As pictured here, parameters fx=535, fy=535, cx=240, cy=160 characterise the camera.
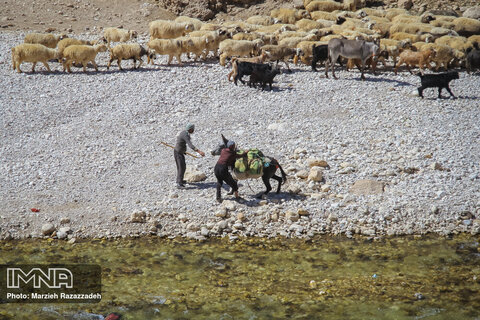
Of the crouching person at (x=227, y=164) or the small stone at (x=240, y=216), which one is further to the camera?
the crouching person at (x=227, y=164)

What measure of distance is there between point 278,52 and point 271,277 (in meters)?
11.6

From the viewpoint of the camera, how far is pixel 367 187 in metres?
11.3

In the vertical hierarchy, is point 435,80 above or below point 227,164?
above

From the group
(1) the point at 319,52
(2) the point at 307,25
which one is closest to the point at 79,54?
(1) the point at 319,52

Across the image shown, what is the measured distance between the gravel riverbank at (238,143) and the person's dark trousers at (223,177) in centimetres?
33

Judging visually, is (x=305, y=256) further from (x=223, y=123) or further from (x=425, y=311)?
(x=223, y=123)

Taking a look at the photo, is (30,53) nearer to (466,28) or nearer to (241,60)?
(241,60)

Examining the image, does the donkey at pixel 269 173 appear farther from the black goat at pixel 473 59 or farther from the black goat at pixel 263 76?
the black goat at pixel 473 59

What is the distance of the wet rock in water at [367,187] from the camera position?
11.2 meters

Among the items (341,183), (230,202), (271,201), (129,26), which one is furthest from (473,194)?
(129,26)

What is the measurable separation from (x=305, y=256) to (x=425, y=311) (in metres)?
2.26

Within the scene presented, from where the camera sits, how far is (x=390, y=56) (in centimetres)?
1997

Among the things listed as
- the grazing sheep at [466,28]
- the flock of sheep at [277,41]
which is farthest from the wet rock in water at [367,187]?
the grazing sheep at [466,28]

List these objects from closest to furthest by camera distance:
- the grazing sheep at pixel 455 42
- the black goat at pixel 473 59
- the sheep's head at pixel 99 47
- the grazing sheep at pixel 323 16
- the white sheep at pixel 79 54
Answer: the white sheep at pixel 79 54 < the sheep's head at pixel 99 47 < the black goat at pixel 473 59 < the grazing sheep at pixel 455 42 < the grazing sheep at pixel 323 16
